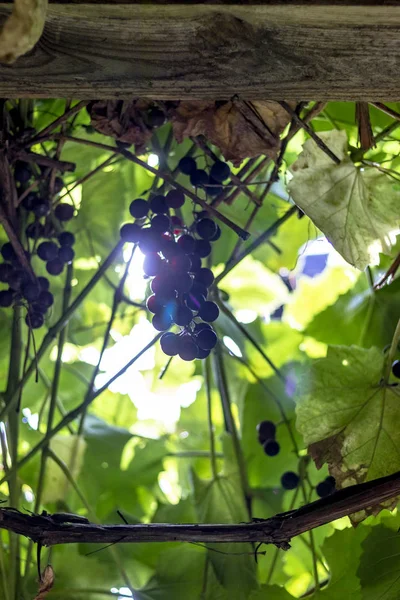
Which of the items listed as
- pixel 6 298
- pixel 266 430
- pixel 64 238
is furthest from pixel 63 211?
pixel 266 430

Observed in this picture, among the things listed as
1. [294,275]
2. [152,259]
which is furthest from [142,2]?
[294,275]

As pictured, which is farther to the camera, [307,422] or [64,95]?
[307,422]

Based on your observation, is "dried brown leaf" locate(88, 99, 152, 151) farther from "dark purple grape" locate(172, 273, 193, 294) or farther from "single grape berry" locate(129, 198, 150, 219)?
"dark purple grape" locate(172, 273, 193, 294)

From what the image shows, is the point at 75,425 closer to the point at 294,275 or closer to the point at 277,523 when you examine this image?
the point at 294,275

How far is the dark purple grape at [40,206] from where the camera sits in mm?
957

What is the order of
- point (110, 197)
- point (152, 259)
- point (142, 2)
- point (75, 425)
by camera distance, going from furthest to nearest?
point (75, 425) < point (110, 197) < point (152, 259) < point (142, 2)

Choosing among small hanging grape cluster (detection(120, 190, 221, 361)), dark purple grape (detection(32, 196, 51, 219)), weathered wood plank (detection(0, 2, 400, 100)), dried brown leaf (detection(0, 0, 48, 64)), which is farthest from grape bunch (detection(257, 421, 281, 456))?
dried brown leaf (detection(0, 0, 48, 64))

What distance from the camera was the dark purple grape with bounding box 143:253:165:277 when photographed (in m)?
0.81

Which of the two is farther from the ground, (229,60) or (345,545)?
(229,60)

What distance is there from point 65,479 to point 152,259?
1.51 ft

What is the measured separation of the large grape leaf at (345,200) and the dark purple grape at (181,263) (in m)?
0.14

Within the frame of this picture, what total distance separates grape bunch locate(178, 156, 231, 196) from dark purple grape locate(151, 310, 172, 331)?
0.18 metres

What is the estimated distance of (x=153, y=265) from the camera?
2.66ft

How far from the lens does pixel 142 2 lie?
57cm
